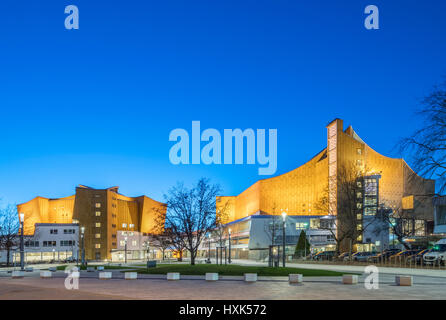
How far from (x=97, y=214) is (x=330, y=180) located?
6400cm

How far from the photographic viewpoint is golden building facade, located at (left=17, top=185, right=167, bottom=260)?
11669cm

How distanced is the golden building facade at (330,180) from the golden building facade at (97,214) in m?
29.7

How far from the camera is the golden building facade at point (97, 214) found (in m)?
117

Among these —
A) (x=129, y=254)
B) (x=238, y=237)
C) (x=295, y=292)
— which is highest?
(x=295, y=292)

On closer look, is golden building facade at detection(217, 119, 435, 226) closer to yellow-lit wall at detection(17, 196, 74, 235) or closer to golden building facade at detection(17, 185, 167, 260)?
golden building facade at detection(17, 185, 167, 260)

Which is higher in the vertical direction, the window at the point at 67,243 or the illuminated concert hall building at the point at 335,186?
the illuminated concert hall building at the point at 335,186

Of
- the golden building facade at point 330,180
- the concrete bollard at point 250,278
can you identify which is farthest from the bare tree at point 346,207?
the concrete bollard at point 250,278

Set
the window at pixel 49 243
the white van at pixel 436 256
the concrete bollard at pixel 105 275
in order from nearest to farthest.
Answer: the concrete bollard at pixel 105 275
the white van at pixel 436 256
the window at pixel 49 243

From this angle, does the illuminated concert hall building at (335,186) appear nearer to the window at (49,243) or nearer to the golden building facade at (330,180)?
the golden building facade at (330,180)

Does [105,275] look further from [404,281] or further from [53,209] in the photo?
[53,209]

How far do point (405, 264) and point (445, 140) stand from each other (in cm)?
1792
